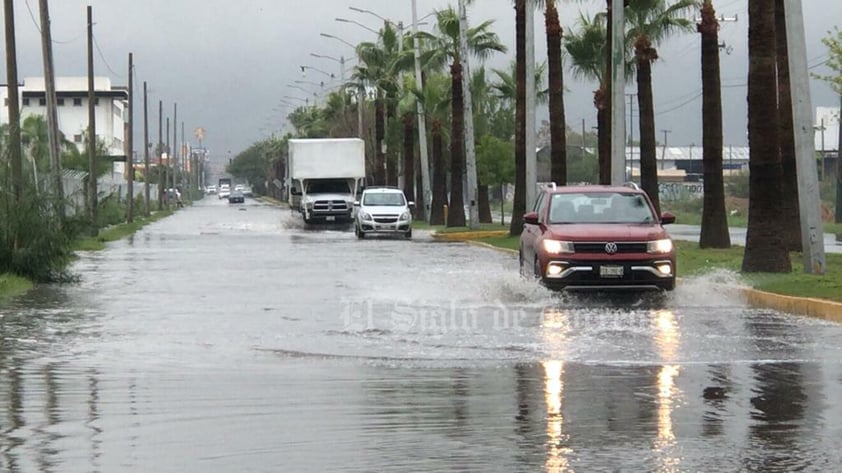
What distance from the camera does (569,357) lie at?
15.0 meters

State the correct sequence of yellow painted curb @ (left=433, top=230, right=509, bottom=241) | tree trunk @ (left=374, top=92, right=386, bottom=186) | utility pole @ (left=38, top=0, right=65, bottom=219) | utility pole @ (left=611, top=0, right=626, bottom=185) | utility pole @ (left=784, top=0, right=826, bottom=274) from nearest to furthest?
utility pole @ (left=784, top=0, right=826, bottom=274) < utility pole @ (left=611, top=0, right=626, bottom=185) < utility pole @ (left=38, top=0, right=65, bottom=219) < yellow painted curb @ (left=433, top=230, right=509, bottom=241) < tree trunk @ (left=374, top=92, right=386, bottom=186)

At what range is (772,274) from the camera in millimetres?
25516

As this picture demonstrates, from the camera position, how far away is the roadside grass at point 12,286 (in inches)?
950

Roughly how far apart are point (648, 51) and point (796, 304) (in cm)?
2158

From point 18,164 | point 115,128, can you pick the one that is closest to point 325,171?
point 18,164

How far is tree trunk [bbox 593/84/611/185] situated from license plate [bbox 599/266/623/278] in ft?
67.9

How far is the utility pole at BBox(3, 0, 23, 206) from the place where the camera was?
29328 mm

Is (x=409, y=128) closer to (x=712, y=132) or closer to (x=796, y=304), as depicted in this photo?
(x=712, y=132)

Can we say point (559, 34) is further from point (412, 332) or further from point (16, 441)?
point (16, 441)

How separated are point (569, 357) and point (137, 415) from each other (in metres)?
5.15

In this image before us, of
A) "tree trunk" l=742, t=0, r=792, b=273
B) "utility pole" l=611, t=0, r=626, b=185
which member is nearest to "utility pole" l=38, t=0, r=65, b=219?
"utility pole" l=611, t=0, r=626, b=185

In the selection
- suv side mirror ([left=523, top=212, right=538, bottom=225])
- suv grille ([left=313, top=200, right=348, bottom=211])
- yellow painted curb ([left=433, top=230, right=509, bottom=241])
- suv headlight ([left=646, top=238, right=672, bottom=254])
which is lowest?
yellow painted curb ([left=433, top=230, right=509, bottom=241])

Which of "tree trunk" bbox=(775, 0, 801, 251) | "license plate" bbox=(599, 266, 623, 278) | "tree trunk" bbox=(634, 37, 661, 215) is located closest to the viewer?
"license plate" bbox=(599, 266, 623, 278)

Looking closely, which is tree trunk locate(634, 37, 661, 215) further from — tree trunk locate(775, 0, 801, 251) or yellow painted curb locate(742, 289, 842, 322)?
yellow painted curb locate(742, 289, 842, 322)
